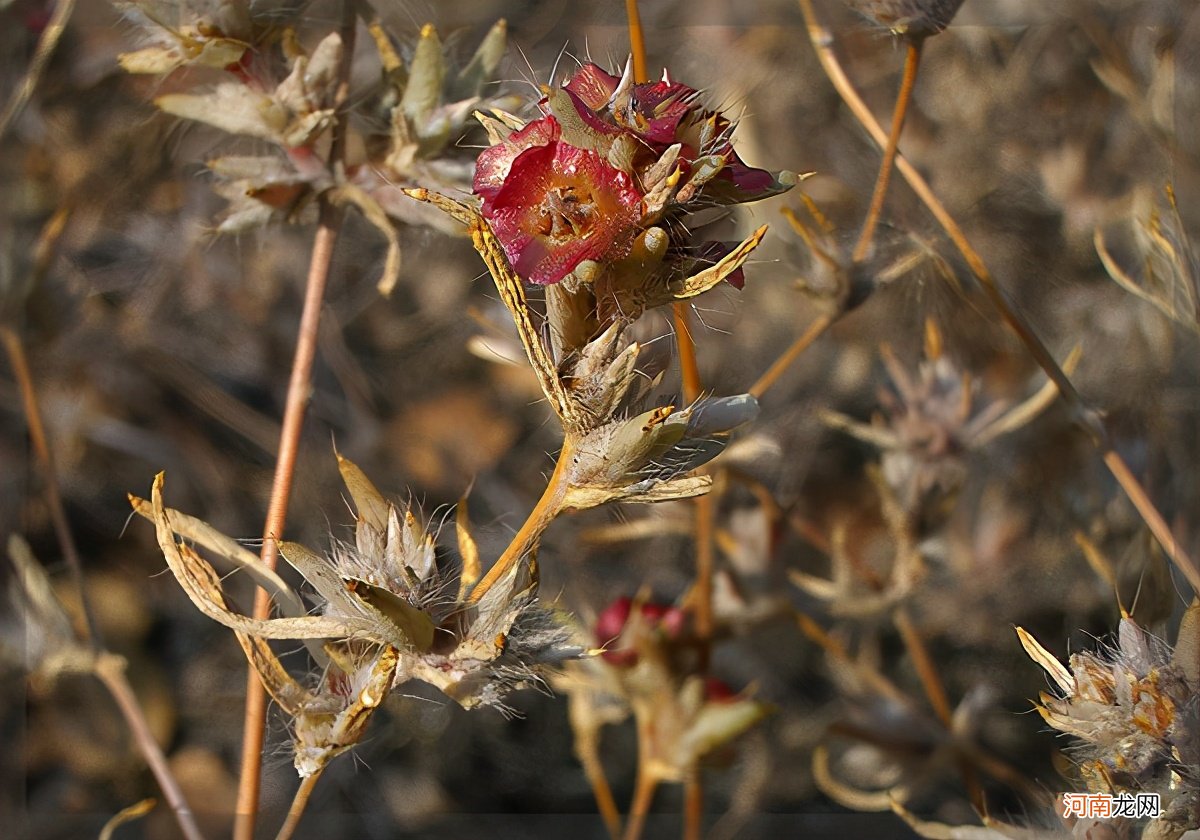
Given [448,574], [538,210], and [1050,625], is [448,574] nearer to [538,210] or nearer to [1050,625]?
[538,210]

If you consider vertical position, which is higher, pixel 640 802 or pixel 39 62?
pixel 39 62

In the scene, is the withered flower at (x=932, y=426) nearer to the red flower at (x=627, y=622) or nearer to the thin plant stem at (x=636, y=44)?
the red flower at (x=627, y=622)

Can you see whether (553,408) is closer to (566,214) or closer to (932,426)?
(566,214)

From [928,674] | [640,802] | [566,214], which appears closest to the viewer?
[566,214]

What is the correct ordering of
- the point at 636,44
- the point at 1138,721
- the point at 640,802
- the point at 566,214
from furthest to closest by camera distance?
the point at 640,802 → the point at 636,44 → the point at 1138,721 → the point at 566,214

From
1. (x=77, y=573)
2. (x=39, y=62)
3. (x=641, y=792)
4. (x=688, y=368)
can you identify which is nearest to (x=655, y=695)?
(x=641, y=792)

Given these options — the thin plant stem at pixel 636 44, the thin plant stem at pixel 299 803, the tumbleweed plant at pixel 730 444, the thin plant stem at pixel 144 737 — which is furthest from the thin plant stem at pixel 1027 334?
the thin plant stem at pixel 144 737

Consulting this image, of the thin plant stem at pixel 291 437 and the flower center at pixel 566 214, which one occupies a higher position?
the flower center at pixel 566 214

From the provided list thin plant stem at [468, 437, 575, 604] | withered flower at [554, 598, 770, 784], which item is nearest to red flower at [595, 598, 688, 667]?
withered flower at [554, 598, 770, 784]
